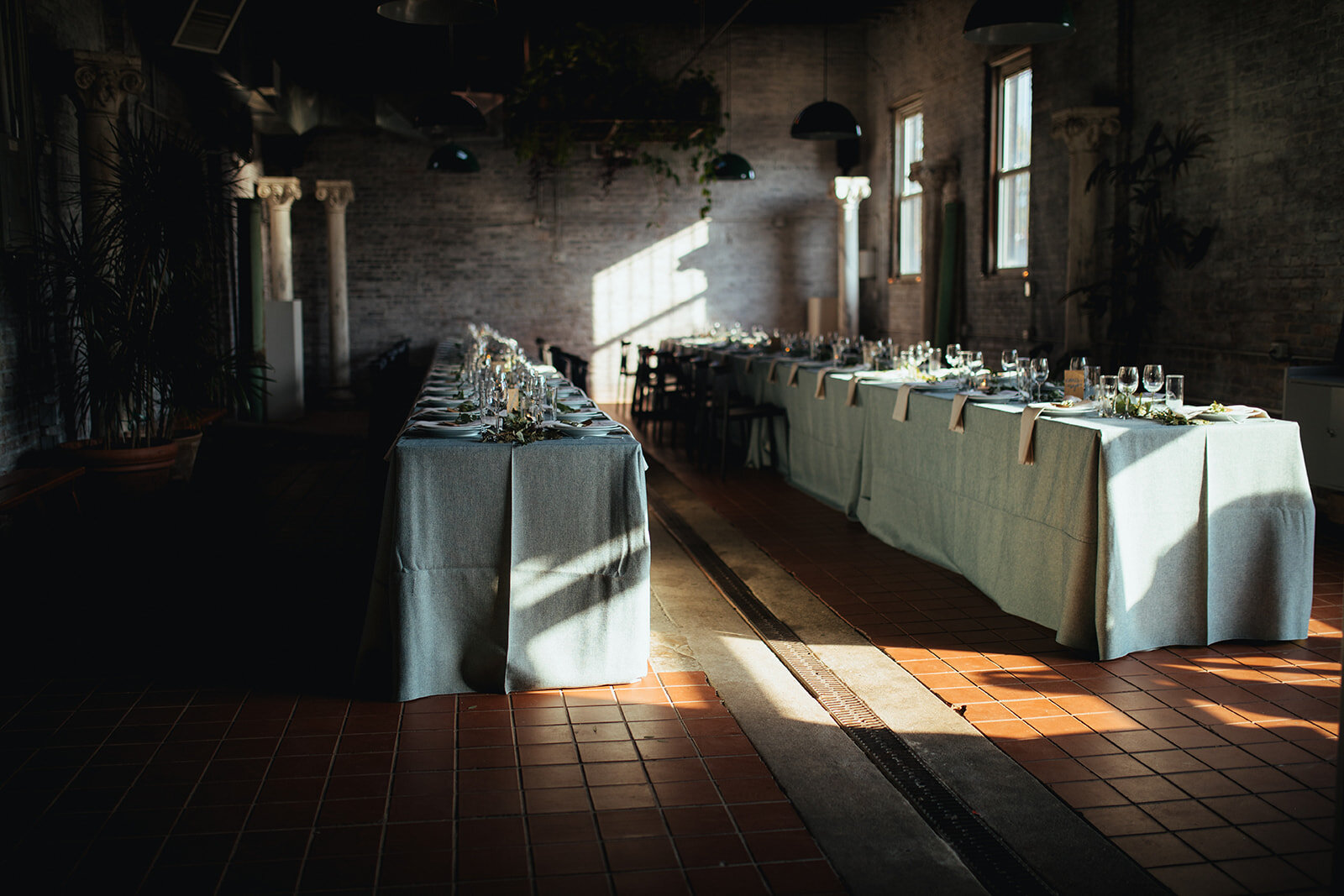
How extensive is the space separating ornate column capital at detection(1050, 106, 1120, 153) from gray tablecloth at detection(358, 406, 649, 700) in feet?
21.7

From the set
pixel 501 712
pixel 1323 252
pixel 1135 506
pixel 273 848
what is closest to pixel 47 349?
pixel 501 712

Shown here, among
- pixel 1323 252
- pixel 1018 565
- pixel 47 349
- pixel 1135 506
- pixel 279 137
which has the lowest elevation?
pixel 1018 565

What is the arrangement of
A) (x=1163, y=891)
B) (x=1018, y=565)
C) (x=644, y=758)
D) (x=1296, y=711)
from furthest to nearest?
(x=1018, y=565)
(x=1296, y=711)
(x=644, y=758)
(x=1163, y=891)

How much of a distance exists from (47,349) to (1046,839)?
21.3 ft

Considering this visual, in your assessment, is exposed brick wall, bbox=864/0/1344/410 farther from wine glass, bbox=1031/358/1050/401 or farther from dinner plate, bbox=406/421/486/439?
dinner plate, bbox=406/421/486/439

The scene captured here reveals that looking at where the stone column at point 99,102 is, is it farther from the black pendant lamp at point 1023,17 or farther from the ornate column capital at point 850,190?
the ornate column capital at point 850,190

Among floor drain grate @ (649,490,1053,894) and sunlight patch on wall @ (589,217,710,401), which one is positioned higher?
sunlight patch on wall @ (589,217,710,401)

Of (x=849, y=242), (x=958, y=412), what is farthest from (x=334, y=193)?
(x=958, y=412)

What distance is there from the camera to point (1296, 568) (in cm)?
414

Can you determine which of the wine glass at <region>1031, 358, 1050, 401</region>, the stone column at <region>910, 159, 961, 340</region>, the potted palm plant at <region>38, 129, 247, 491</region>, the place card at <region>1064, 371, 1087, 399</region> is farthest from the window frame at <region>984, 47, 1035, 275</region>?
the potted palm plant at <region>38, 129, 247, 491</region>

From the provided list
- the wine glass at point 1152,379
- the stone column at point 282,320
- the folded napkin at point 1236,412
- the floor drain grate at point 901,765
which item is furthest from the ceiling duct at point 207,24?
the folded napkin at point 1236,412

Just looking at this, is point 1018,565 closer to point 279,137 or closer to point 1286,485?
point 1286,485

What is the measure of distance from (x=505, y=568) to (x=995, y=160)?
9515 millimetres

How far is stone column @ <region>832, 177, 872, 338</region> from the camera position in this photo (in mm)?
13047
